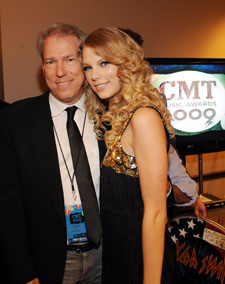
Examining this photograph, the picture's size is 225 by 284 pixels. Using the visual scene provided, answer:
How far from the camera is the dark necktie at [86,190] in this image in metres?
1.38

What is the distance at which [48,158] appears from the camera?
1362mm

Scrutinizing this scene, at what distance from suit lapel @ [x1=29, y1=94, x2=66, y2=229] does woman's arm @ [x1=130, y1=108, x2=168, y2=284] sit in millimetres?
411

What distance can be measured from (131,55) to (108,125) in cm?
36

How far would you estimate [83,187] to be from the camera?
4.56ft

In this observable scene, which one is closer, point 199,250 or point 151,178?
point 151,178

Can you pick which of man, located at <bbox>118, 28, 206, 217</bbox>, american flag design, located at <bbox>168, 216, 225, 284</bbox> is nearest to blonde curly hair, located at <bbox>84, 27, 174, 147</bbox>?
man, located at <bbox>118, 28, 206, 217</bbox>

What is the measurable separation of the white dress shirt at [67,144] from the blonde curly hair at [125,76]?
0.14 m

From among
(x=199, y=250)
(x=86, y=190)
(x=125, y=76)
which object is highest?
(x=125, y=76)

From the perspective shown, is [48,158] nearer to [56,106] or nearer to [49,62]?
[56,106]

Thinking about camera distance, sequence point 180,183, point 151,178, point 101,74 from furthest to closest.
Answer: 1. point 180,183
2. point 101,74
3. point 151,178

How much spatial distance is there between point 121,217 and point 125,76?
641 mm

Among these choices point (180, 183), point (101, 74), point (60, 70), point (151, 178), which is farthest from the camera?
point (180, 183)

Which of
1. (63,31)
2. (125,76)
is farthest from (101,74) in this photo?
(63,31)

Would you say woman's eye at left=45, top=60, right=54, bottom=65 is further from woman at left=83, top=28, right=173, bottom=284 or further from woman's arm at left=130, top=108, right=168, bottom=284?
woman's arm at left=130, top=108, right=168, bottom=284
